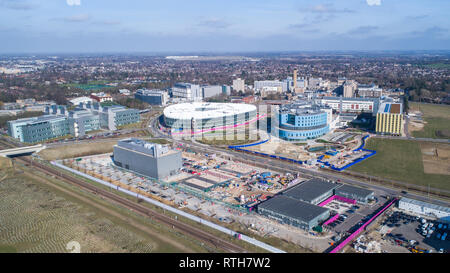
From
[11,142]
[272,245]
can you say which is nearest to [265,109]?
[11,142]

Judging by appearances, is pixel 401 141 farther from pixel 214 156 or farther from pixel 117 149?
pixel 117 149

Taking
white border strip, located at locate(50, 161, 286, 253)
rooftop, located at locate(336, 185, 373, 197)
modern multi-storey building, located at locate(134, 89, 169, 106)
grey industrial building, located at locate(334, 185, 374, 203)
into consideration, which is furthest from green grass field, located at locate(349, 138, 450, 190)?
modern multi-storey building, located at locate(134, 89, 169, 106)

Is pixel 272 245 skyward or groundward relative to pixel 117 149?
groundward

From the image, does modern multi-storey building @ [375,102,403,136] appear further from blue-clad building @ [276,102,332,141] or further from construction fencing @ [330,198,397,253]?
construction fencing @ [330,198,397,253]

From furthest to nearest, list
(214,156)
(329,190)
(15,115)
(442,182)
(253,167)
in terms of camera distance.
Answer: (15,115) < (214,156) < (253,167) < (442,182) < (329,190)

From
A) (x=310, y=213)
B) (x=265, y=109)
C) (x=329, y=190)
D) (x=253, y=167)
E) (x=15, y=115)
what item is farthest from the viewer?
(x=265, y=109)
